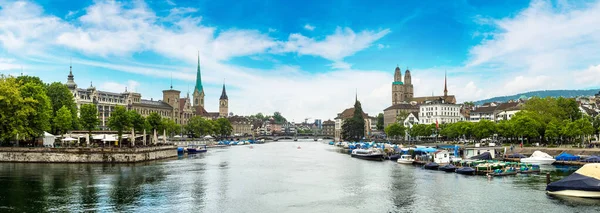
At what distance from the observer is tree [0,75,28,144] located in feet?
226

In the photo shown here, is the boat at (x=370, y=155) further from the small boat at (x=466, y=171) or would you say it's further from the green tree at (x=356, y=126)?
the green tree at (x=356, y=126)

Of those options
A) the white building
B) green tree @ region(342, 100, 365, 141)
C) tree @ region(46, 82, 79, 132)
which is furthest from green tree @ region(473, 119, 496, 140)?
tree @ region(46, 82, 79, 132)

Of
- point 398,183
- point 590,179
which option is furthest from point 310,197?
point 590,179

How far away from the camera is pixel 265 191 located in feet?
154

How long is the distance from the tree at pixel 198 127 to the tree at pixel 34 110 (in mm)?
100460

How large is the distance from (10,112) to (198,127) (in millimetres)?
112937

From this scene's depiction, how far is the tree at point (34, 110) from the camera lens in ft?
232

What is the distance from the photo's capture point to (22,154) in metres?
71.9

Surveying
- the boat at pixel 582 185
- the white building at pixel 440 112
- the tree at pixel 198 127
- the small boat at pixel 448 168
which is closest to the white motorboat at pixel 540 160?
the small boat at pixel 448 168

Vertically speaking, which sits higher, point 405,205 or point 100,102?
point 100,102

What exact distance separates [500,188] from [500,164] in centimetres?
1661

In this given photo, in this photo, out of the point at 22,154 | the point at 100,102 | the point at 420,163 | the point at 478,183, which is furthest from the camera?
the point at 100,102

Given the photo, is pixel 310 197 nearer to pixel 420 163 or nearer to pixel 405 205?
pixel 405 205

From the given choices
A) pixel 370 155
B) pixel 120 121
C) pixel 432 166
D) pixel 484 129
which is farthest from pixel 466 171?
pixel 120 121
